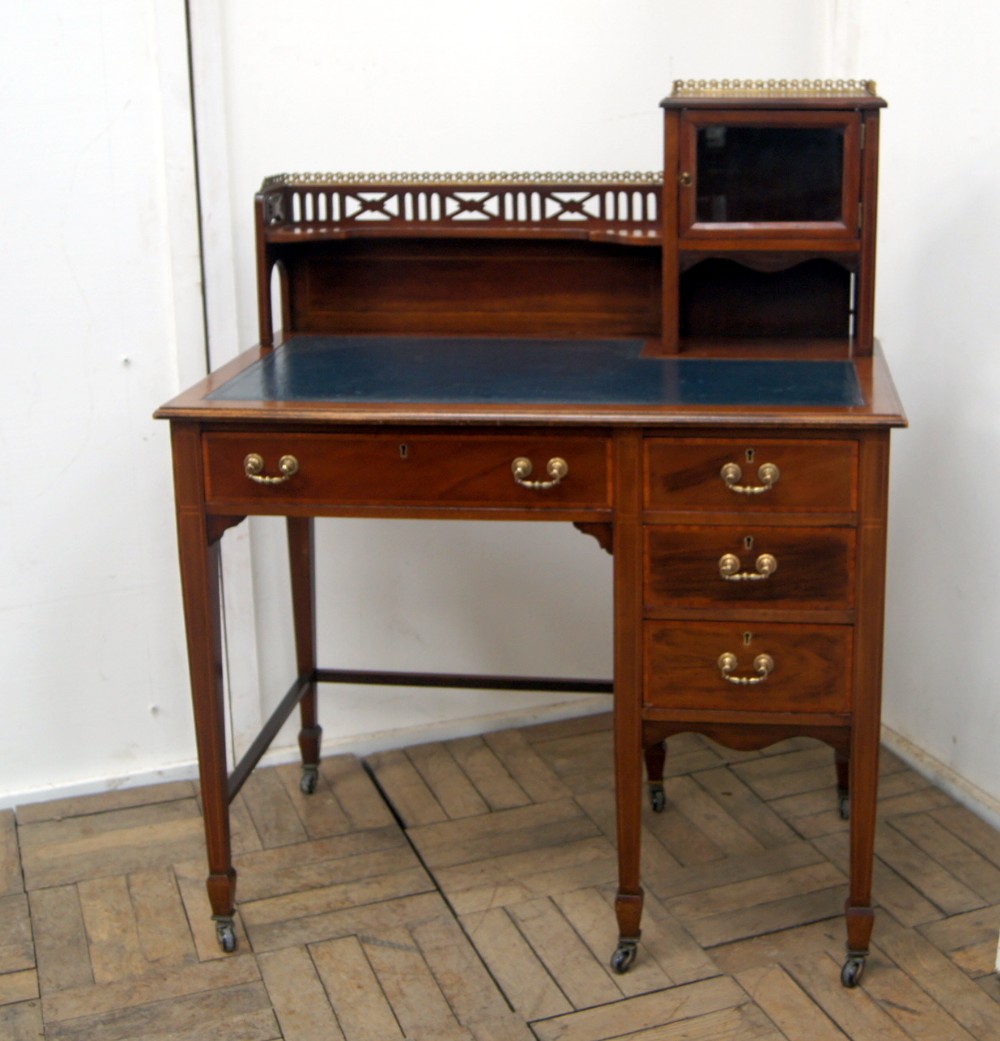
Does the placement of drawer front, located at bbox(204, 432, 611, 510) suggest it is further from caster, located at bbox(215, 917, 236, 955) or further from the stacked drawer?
caster, located at bbox(215, 917, 236, 955)

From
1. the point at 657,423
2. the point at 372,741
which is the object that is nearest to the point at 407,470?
the point at 657,423

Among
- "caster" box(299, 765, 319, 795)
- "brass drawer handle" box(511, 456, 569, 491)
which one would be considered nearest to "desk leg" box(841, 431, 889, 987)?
"brass drawer handle" box(511, 456, 569, 491)

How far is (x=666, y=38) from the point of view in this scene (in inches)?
134

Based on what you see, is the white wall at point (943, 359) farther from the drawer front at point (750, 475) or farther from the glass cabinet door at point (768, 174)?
the drawer front at point (750, 475)

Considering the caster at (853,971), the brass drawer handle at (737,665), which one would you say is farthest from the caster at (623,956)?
the brass drawer handle at (737,665)

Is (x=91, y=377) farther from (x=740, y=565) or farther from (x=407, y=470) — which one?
(x=740, y=565)

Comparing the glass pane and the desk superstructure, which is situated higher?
the glass pane

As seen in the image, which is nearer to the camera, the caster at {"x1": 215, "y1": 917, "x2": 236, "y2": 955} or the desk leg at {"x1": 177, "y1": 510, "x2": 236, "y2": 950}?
the desk leg at {"x1": 177, "y1": 510, "x2": 236, "y2": 950}

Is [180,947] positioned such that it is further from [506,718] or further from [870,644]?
[870,644]

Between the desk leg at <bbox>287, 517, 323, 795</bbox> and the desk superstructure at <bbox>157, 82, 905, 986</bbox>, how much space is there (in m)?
0.36

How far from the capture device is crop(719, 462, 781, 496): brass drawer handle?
2.41 meters

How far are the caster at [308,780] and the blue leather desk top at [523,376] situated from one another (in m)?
1.01

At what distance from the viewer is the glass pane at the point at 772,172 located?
9.02 feet

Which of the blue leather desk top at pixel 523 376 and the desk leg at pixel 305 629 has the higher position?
the blue leather desk top at pixel 523 376
